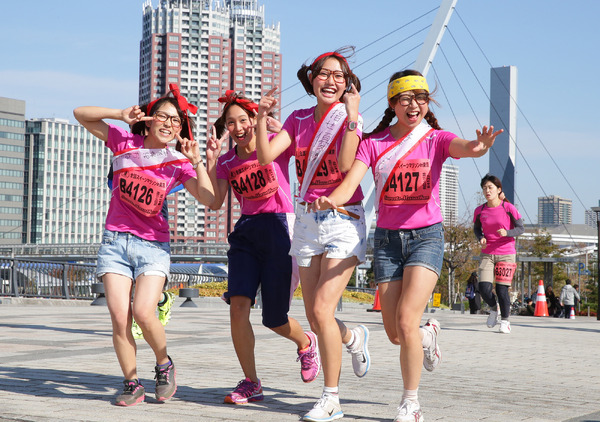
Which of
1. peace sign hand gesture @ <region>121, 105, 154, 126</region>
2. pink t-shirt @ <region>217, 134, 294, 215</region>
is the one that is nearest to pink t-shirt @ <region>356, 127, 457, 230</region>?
pink t-shirt @ <region>217, 134, 294, 215</region>

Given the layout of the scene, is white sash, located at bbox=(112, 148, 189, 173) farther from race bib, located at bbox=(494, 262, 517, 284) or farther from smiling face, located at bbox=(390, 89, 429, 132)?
race bib, located at bbox=(494, 262, 517, 284)

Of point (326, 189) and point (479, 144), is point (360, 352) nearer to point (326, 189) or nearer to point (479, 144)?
point (326, 189)

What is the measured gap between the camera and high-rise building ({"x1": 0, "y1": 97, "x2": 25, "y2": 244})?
462 ft

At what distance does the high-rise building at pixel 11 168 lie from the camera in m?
141

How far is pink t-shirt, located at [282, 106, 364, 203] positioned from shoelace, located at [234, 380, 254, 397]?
1092 millimetres

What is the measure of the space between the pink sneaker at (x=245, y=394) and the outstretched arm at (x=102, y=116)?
1.63m

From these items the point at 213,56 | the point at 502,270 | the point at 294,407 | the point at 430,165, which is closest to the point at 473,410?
the point at 294,407

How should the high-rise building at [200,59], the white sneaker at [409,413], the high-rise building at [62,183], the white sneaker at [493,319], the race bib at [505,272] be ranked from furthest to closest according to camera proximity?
the high-rise building at [200,59] → the high-rise building at [62,183] → the white sneaker at [493,319] → the race bib at [505,272] → the white sneaker at [409,413]

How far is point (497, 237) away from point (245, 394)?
733 cm

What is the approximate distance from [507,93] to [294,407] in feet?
182

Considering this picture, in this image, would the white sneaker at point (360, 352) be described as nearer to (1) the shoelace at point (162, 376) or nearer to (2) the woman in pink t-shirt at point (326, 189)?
(2) the woman in pink t-shirt at point (326, 189)

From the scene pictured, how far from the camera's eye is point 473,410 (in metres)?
4.36

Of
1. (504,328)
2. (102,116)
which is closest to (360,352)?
(102,116)

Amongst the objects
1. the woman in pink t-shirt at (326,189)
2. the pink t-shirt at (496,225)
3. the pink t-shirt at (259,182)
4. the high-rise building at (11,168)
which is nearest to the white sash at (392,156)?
the woman in pink t-shirt at (326,189)
